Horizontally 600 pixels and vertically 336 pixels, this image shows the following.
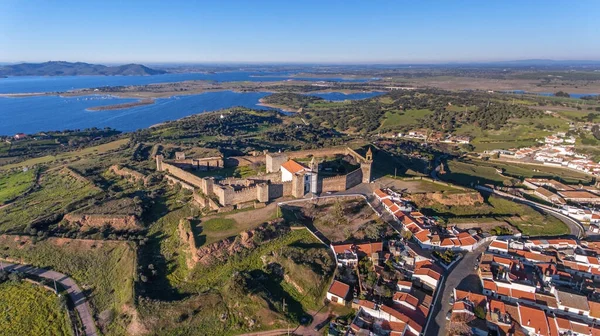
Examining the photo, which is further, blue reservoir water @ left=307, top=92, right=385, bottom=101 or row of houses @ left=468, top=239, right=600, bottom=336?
blue reservoir water @ left=307, top=92, right=385, bottom=101

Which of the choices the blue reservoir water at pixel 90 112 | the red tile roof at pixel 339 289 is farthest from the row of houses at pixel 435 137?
the blue reservoir water at pixel 90 112

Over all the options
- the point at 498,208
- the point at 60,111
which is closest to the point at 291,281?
the point at 498,208

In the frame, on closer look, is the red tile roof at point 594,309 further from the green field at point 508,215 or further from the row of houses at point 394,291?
the green field at point 508,215

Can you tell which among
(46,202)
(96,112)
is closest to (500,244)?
(46,202)

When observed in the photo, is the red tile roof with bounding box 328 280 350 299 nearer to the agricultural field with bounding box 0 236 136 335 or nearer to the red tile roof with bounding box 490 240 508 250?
the agricultural field with bounding box 0 236 136 335

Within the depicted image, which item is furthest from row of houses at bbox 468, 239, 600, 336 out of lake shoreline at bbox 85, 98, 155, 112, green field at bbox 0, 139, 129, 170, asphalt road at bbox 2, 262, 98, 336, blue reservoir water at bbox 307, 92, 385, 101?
blue reservoir water at bbox 307, 92, 385, 101
